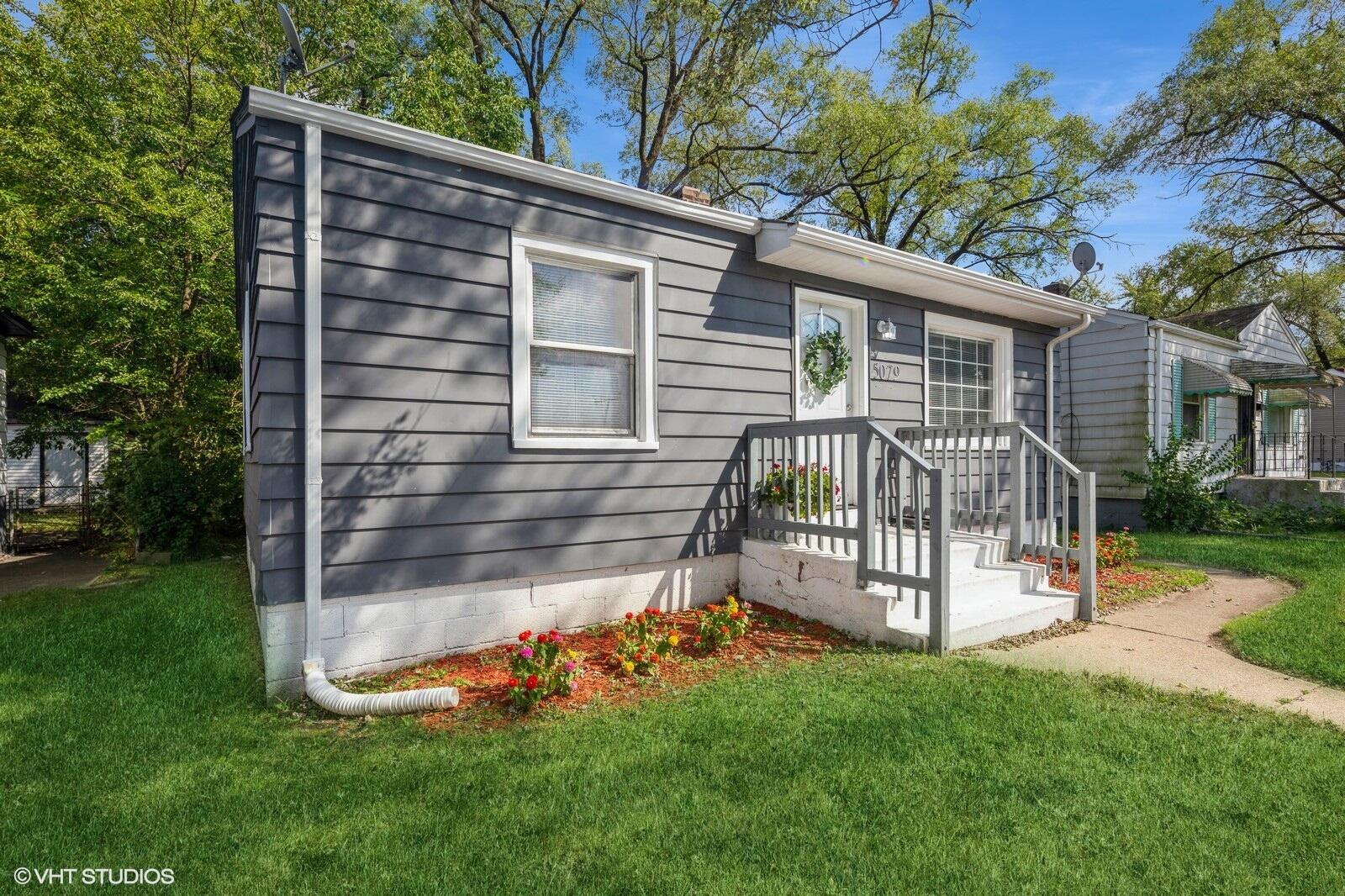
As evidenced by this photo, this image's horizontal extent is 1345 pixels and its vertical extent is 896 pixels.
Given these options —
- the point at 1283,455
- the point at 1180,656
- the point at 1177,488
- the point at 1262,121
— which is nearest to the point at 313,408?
the point at 1180,656

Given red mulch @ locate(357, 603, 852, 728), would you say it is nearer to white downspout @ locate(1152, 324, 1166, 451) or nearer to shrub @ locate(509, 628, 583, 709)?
shrub @ locate(509, 628, 583, 709)

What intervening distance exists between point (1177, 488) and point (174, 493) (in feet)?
44.7

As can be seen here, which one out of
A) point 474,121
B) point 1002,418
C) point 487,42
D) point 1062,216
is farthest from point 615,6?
point 1002,418

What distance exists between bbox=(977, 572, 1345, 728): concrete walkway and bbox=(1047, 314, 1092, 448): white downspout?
2.62 meters

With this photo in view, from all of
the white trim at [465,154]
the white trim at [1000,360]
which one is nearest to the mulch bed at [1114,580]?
the white trim at [1000,360]

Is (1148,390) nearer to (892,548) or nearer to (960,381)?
(960,381)

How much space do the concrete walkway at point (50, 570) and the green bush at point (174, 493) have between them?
51 cm

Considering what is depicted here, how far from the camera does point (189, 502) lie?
26.4 ft

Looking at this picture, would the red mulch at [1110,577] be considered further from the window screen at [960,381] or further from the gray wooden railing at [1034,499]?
the window screen at [960,381]

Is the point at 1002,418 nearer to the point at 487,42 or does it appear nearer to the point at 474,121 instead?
the point at 474,121

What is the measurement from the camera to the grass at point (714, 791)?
6.72 feet

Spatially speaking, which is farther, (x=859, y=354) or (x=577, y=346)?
(x=859, y=354)

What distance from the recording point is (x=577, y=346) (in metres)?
4.62

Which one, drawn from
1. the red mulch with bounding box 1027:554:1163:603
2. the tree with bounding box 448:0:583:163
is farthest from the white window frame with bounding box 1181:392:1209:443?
the tree with bounding box 448:0:583:163
